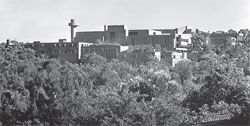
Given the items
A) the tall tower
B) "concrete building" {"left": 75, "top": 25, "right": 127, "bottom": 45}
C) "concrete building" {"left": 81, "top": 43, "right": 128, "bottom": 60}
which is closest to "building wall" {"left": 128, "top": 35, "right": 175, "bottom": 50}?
"concrete building" {"left": 75, "top": 25, "right": 127, "bottom": 45}

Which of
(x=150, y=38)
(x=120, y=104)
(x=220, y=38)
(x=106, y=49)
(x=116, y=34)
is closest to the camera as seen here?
(x=120, y=104)

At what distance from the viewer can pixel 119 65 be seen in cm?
6681

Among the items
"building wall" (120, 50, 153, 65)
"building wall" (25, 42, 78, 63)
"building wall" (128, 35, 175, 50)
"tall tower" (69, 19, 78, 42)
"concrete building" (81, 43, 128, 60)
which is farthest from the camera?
"tall tower" (69, 19, 78, 42)

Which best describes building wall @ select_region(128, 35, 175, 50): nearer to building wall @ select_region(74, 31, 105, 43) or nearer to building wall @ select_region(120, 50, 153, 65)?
building wall @ select_region(74, 31, 105, 43)

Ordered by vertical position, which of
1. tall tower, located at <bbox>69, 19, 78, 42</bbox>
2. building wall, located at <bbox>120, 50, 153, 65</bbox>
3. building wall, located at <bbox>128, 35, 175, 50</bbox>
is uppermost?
tall tower, located at <bbox>69, 19, 78, 42</bbox>

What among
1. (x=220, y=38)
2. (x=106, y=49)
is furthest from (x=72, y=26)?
(x=220, y=38)

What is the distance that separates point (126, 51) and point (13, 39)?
51.1 ft

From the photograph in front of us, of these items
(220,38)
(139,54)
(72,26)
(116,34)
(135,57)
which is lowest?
(135,57)

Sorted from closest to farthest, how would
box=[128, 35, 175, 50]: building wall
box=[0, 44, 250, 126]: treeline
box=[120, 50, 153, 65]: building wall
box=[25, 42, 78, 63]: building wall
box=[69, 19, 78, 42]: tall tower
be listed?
box=[0, 44, 250, 126]: treeline, box=[120, 50, 153, 65]: building wall, box=[25, 42, 78, 63]: building wall, box=[128, 35, 175, 50]: building wall, box=[69, 19, 78, 42]: tall tower

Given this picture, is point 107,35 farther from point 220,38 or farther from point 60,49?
point 220,38

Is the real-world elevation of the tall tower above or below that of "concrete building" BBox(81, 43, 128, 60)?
above

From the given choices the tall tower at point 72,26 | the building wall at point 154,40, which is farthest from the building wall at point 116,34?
the tall tower at point 72,26

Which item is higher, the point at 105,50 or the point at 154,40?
the point at 154,40

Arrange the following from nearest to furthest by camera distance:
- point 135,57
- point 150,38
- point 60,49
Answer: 1. point 135,57
2. point 60,49
3. point 150,38
